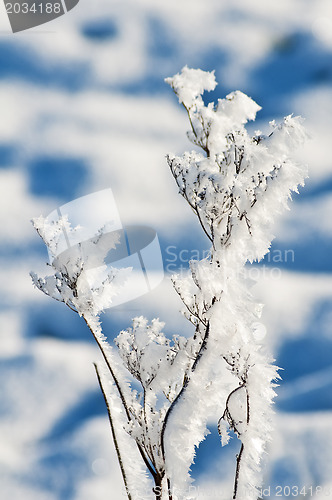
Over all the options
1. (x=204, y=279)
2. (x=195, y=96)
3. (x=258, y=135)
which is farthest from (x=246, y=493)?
(x=195, y=96)

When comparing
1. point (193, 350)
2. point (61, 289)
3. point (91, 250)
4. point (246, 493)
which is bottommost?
point (246, 493)

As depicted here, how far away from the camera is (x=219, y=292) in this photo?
396cm

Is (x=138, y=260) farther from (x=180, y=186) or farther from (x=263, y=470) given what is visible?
(x=263, y=470)

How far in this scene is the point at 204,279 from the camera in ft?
12.7

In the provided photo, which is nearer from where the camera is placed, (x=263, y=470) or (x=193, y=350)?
(x=263, y=470)

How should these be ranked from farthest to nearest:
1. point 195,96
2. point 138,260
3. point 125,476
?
point 138,260, point 125,476, point 195,96

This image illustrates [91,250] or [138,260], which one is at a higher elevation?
[138,260]

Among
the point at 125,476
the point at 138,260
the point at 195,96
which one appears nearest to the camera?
the point at 195,96

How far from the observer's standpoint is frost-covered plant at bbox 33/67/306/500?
3867mm

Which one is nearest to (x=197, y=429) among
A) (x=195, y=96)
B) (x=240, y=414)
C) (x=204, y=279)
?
(x=240, y=414)

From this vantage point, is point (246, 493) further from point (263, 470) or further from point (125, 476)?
point (125, 476)

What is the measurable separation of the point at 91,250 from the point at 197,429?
2248 mm

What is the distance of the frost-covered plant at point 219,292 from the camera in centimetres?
387

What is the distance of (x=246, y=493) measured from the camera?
13.5ft
